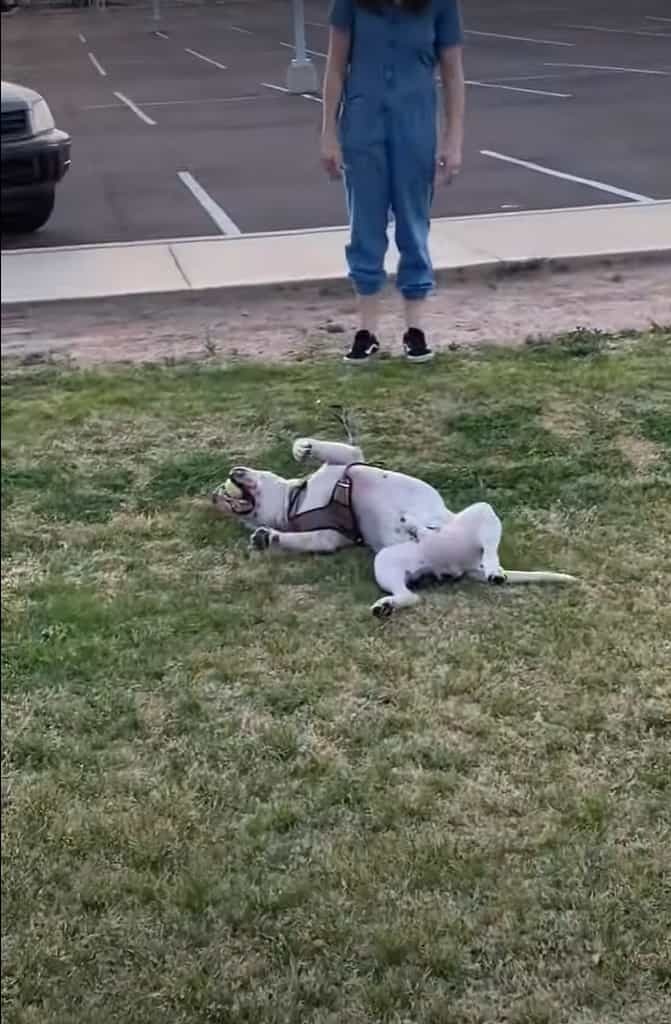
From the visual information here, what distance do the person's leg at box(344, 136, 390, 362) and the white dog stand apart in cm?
108

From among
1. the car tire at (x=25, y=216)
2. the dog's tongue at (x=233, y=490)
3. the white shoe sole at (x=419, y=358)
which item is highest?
the car tire at (x=25, y=216)

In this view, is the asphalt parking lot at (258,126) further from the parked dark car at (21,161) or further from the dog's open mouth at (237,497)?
the dog's open mouth at (237,497)

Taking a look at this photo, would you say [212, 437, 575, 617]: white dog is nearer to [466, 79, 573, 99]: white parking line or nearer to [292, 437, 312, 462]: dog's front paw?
[292, 437, 312, 462]: dog's front paw

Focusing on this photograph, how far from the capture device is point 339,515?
11.4 ft

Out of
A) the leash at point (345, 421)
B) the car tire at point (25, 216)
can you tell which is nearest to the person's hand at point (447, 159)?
the leash at point (345, 421)

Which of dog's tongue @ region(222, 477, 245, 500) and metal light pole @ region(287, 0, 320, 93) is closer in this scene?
dog's tongue @ region(222, 477, 245, 500)

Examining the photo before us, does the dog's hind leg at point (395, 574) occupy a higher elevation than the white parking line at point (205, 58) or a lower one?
higher

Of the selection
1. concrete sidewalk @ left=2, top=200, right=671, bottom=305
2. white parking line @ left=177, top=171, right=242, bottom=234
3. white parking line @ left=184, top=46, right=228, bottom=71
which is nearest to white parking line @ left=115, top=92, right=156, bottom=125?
white parking line @ left=184, top=46, right=228, bottom=71

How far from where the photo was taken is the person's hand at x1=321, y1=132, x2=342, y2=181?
4.36m

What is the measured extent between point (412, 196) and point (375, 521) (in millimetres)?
1410

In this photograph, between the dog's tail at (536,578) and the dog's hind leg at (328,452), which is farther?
the dog's hind leg at (328,452)

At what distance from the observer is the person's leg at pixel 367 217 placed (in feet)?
14.1

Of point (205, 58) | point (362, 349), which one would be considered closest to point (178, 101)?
point (205, 58)

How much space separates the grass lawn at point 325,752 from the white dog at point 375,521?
0.05 m
